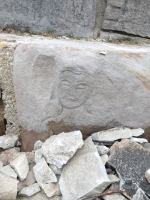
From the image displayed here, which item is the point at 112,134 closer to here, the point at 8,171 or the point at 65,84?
the point at 65,84

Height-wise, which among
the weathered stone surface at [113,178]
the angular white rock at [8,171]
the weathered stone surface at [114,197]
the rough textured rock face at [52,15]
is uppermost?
the rough textured rock face at [52,15]

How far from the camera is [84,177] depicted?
Answer: 3.95ft

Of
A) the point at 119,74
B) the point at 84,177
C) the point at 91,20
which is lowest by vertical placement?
the point at 84,177

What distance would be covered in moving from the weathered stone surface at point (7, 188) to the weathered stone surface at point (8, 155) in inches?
7.4

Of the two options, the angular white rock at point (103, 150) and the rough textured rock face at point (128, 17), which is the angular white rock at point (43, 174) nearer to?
the angular white rock at point (103, 150)

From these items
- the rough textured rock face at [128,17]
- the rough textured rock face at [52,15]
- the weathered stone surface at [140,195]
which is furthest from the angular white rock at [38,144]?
the rough textured rock face at [128,17]

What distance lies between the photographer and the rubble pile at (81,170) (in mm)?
1181

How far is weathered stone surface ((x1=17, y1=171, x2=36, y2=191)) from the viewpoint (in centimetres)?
125

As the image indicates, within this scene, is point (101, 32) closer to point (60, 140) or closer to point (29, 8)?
point (29, 8)

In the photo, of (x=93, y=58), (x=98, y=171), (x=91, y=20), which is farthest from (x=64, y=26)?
(x=98, y=171)

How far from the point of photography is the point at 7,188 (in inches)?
47.4

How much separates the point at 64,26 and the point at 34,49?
0.48 meters

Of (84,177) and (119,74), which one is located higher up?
(119,74)

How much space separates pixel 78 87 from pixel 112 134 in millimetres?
272
